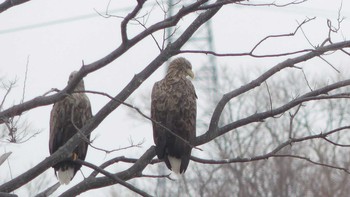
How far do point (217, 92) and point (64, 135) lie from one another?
66.3 ft

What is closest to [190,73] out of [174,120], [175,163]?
[174,120]

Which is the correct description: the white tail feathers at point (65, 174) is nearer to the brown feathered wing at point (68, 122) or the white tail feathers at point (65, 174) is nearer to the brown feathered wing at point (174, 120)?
the brown feathered wing at point (68, 122)

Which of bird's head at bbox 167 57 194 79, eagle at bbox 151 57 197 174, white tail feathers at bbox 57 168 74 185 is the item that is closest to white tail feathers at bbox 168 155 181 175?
eagle at bbox 151 57 197 174

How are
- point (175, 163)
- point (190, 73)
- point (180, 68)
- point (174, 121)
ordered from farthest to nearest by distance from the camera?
point (190, 73)
point (180, 68)
point (175, 163)
point (174, 121)

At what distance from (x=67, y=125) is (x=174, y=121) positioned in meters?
1.35

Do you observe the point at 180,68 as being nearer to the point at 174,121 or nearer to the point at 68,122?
the point at 174,121

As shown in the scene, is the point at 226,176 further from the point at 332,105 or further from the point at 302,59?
the point at 302,59

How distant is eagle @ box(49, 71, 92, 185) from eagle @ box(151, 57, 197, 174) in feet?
2.98

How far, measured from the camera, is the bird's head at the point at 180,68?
403 inches

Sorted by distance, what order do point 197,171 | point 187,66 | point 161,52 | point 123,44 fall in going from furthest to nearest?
point 197,171 < point 187,66 < point 161,52 < point 123,44

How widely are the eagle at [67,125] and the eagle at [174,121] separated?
0.91 meters

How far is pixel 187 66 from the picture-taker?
10.5m

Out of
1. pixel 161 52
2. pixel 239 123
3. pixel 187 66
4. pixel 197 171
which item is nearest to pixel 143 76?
pixel 161 52

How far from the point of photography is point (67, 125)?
415 inches
